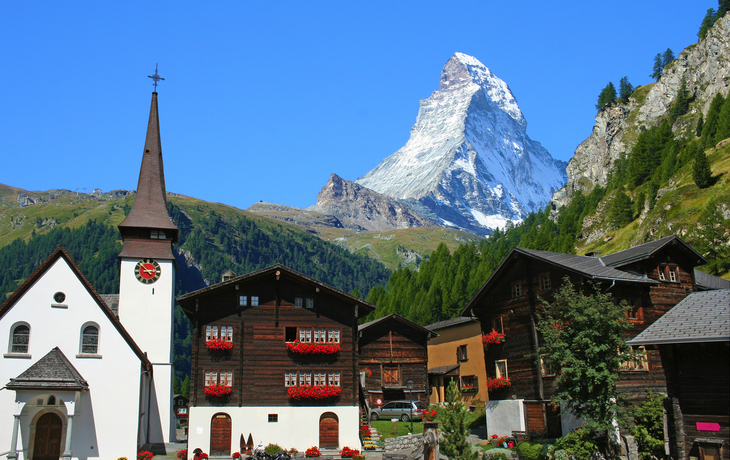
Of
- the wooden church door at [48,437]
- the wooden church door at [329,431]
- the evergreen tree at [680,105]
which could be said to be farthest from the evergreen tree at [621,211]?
the wooden church door at [48,437]

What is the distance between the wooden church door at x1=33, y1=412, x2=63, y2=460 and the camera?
35.5 metres

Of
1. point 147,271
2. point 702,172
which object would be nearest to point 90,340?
point 147,271

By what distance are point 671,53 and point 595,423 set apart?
17813 cm

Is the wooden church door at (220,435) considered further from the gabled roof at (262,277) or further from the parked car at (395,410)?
the parked car at (395,410)

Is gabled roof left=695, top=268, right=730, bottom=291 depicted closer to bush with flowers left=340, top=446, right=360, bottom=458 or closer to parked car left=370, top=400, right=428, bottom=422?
parked car left=370, top=400, right=428, bottom=422

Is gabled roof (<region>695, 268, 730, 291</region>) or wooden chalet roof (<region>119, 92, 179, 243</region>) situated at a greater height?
wooden chalet roof (<region>119, 92, 179, 243</region>)

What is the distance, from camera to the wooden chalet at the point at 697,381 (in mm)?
26766

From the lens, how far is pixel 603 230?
123 m

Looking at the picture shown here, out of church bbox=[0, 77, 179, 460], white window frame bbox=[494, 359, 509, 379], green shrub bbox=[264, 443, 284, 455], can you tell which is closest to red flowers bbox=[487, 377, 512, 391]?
white window frame bbox=[494, 359, 509, 379]

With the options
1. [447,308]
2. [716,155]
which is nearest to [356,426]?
[447,308]

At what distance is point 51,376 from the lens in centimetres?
3522

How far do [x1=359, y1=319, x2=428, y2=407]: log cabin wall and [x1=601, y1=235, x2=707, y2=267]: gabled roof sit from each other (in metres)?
19.6

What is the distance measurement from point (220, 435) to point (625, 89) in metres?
175

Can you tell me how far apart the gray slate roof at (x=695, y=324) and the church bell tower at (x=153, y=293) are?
1258 inches
